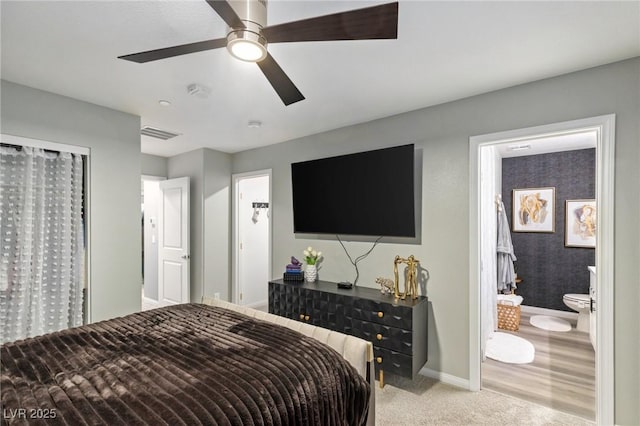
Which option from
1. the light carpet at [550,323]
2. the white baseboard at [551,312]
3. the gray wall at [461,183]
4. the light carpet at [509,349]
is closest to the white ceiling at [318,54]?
the gray wall at [461,183]

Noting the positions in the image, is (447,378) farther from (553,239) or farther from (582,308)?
(553,239)

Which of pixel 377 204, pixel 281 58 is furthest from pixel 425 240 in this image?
pixel 281 58

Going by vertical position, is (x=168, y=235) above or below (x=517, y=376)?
above

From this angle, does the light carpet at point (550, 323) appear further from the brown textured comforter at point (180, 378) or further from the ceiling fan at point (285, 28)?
the ceiling fan at point (285, 28)

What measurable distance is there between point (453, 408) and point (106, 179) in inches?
145

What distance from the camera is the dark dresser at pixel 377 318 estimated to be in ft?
8.66

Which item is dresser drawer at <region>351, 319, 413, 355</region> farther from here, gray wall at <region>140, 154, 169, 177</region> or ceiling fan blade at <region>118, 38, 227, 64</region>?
gray wall at <region>140, 154, 169, 177</region>

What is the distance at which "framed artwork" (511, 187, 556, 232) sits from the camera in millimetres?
4770

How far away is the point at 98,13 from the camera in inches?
64.9

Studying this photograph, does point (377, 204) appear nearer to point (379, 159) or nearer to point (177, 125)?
point (379, 159)

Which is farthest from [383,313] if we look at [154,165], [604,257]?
[154,165]

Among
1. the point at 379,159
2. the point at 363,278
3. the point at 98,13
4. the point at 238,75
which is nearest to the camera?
the point at 98,13

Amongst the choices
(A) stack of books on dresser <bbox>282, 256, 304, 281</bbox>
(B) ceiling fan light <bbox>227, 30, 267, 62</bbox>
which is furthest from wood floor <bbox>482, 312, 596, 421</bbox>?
(B) ceiling fan light <bbox>227, 30, 267, 62</bbox>

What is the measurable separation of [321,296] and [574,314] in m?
3.98
